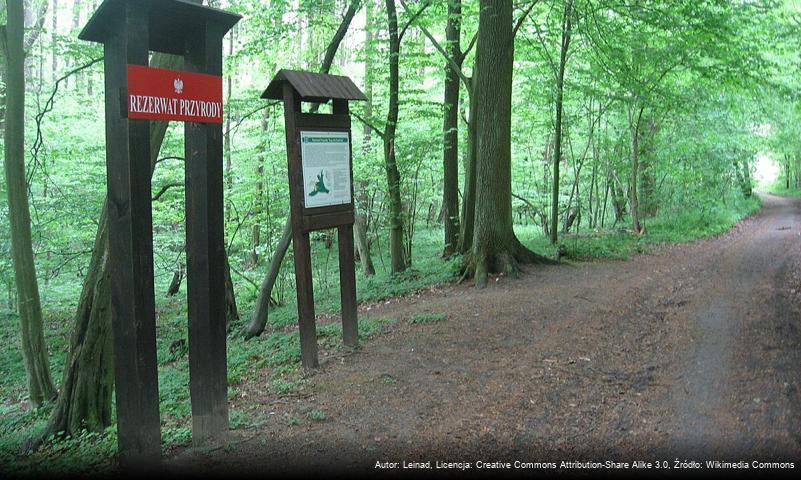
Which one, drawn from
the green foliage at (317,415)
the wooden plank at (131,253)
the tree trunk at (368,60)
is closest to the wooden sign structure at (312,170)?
the green foliage at (317,415)

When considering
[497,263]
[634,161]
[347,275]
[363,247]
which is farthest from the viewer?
[634,161]

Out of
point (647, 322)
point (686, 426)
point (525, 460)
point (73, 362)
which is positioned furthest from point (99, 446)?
point (647, 322)

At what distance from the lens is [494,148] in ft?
36.1

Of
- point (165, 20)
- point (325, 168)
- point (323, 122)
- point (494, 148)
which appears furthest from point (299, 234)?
point (494, 148)

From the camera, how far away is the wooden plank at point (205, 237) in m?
4.11

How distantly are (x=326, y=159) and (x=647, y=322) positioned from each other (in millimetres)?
4414

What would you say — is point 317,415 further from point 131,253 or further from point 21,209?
point 21,209

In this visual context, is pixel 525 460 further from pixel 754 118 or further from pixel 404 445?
pixel 754 118

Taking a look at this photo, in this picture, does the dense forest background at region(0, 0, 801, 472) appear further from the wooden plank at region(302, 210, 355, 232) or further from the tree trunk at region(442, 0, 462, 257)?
the wooden plank at region(302, 210, 355, 232)

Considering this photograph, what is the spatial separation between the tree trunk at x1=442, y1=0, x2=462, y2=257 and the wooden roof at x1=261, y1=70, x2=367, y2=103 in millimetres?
7251

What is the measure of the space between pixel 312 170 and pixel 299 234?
696mm

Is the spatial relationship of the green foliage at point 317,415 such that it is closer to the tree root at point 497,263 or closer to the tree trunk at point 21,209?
the tree trunk at point 21,209

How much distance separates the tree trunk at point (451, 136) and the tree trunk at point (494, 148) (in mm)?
2730

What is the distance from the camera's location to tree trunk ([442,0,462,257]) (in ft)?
46.5
